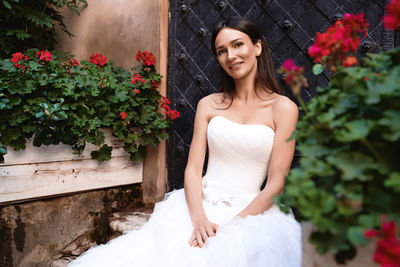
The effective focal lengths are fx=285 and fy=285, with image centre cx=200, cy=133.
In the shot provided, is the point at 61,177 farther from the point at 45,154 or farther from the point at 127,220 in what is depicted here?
the point at 127,220

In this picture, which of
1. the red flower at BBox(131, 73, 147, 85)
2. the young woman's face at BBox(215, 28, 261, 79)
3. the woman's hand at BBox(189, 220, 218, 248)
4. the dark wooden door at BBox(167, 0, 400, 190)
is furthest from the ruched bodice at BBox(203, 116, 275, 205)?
the red flower at BBox(131, 73, 147, 85)

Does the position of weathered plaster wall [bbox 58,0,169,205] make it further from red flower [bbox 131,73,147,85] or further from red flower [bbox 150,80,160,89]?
red flower [bbox 131,73,147,85]

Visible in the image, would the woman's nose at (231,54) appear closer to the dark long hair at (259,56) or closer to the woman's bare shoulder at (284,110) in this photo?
the dark long hair at (259,56)

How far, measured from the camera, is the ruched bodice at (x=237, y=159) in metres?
1.85

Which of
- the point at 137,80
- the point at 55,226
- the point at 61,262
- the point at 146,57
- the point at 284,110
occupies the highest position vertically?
the point at 146,57

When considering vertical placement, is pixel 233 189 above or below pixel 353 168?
below

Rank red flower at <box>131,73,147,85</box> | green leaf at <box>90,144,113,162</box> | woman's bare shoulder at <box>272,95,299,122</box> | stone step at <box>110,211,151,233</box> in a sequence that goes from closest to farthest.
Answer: woman's bare shoulder at <box>272,95,299,122</box>
stone step at <box>110,211,151,233</box>
green leaf at <box>90,144,113,162</box>
red flower at <box>131,73,147,85</box>

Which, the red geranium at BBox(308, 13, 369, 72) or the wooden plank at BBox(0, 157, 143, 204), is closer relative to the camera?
the red geranium at BBox(308, 13, 369, 72)

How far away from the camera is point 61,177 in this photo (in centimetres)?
233

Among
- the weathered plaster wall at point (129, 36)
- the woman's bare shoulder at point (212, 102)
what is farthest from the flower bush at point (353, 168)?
the weathered plaster wall at point (129, 36)

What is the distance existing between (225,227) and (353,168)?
1022 millimetres

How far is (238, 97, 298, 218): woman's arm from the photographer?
1.66 m

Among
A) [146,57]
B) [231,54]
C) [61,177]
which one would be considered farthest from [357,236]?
[146,57]

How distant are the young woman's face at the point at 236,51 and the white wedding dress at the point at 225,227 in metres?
0.38
